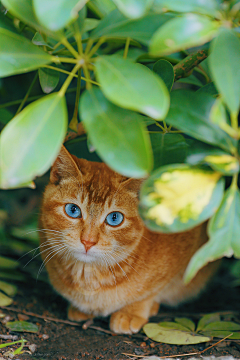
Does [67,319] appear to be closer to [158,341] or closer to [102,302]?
[102,302]

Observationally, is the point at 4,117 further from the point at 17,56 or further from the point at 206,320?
the point at 206,320

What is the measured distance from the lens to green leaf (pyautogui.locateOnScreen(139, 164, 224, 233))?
0.91m

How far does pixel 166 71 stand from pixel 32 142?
66 centimetres

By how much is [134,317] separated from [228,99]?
141cm

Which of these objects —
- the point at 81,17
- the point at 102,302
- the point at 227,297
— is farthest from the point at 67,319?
the point at 81,17

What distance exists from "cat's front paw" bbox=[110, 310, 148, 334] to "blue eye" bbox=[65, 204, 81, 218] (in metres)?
0.65

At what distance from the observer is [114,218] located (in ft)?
5.40

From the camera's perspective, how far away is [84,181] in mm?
1685

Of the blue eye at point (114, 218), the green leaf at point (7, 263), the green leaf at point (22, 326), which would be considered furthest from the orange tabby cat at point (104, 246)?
the green leaf at point (7, 263)

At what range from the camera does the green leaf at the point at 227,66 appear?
0.88 m

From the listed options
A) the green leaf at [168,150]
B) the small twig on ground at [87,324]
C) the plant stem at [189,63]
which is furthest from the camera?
the small twig on ground at [87,324]

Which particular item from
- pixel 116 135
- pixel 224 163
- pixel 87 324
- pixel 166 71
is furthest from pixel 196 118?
pixel 87 324

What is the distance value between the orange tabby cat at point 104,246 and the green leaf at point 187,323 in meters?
0.19

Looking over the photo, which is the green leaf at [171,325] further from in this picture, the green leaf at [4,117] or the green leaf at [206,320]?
the green leaf at [4,117]
